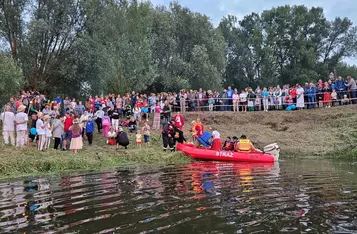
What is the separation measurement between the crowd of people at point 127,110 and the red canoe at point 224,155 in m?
1.57

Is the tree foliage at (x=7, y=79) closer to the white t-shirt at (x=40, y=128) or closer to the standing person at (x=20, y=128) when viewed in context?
the white t-shirt at (x=40, y=128)

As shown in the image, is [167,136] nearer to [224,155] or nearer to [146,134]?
[146,134]

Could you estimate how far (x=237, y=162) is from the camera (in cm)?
1836

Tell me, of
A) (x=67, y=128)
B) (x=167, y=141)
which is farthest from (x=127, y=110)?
(x=67, y=128)

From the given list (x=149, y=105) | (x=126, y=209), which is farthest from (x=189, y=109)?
(x=126, y=209)

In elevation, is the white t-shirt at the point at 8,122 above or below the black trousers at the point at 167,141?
above

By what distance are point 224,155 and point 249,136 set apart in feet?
21.5

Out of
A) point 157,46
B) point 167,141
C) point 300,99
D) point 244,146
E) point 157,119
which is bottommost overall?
point 244,146

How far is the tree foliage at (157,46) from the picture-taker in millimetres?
31812

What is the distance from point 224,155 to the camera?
18.7 metres

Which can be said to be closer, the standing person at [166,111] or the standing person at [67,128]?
the standing person at [67,128]

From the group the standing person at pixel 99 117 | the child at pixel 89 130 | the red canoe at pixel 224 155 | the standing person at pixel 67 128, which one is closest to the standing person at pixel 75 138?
the standing person at pixel 67 128

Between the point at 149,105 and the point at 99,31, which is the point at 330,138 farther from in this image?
the point at 99,31

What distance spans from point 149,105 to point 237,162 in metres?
10.4
